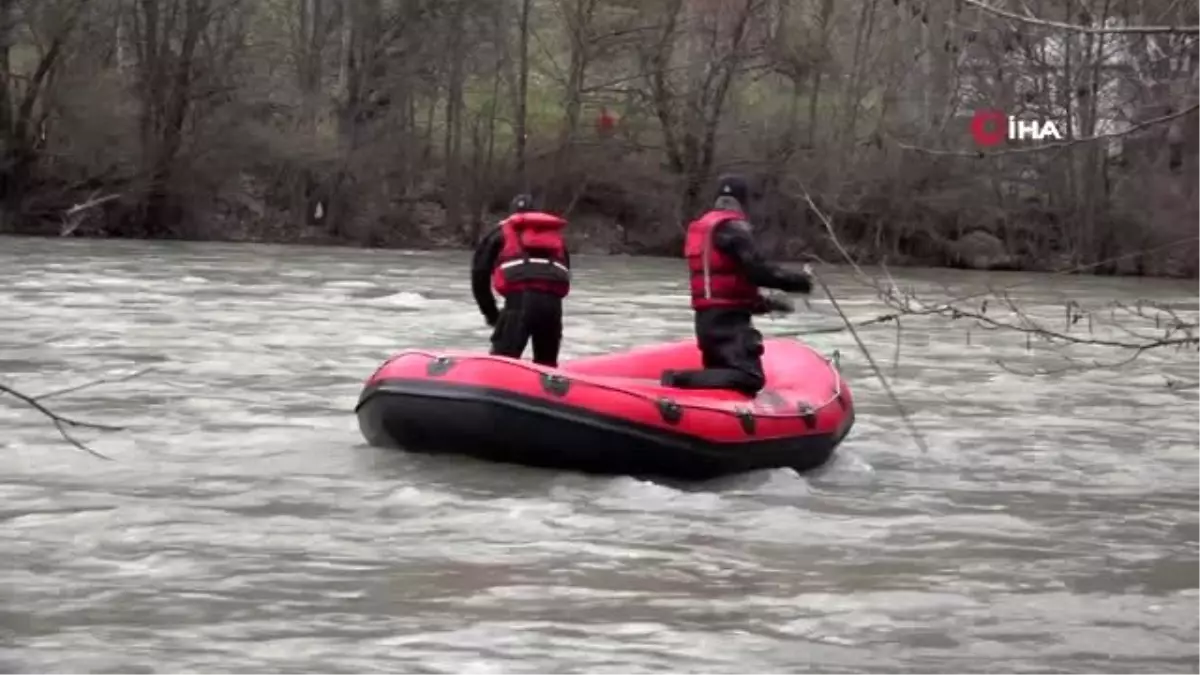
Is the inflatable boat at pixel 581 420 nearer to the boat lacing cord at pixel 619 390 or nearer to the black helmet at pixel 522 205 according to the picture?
the boat lacing cord at pixel 619 390

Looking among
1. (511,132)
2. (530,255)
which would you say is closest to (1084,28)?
(530,255)

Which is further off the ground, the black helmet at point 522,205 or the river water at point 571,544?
the black helmet at point 522,205

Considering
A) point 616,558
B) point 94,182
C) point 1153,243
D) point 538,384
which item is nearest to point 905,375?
point 538,384

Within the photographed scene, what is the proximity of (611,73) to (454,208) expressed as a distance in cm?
338

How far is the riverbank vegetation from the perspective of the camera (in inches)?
1153

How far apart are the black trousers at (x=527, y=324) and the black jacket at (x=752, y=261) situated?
1169 mm

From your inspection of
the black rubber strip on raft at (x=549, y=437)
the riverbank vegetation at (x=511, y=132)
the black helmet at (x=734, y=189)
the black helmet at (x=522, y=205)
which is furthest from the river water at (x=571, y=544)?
the riverbank vegetation at (x=511, y=132)

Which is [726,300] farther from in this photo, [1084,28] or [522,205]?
[1084,28]

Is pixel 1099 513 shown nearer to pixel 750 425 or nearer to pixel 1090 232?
pixel 750 425

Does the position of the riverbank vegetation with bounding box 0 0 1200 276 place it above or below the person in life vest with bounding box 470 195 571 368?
above

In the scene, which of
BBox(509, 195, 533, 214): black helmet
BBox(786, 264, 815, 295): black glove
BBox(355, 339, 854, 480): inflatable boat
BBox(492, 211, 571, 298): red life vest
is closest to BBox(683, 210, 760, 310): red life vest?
BBox(786, 264, 815, 295): black glove

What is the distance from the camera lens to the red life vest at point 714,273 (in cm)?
899

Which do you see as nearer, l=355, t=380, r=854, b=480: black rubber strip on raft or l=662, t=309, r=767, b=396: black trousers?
l=355, t=380, r=854, b=480: black rubber strip on raft

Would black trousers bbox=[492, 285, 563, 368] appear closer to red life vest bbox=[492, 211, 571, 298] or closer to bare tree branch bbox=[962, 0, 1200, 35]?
red life vest bbox=[492, 211, 571, 298]
